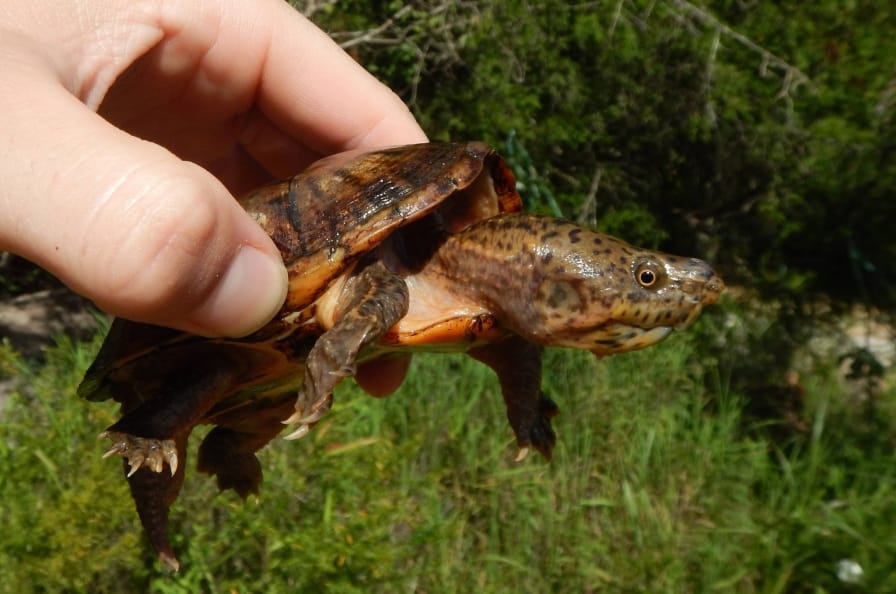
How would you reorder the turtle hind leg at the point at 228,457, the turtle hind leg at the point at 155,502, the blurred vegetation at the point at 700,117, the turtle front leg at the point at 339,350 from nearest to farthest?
the turtle front leg at the point at 339,350, the turtle hind leg at the point at 155,502, the turtle hind leg at the point at 228,457, the blurred vegetation at the point at 700,117

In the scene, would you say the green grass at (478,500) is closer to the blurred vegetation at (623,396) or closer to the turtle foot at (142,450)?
the blurred vegetation at (623,396)

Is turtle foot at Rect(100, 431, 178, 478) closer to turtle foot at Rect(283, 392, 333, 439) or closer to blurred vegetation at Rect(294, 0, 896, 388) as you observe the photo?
turtle foot at Rect(283, 392, 333, 439)

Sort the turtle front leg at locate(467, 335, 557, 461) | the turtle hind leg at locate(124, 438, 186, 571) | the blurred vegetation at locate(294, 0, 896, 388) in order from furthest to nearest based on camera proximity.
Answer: the blurred vegetation at locate(294, 0, 896, 388) → the turtle front leg at locate(467, 335, 557, 461) → the turtle hind leg at locate(124, 438, 186, 571)

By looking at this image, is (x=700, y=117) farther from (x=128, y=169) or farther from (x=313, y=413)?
(x=128, y=169)

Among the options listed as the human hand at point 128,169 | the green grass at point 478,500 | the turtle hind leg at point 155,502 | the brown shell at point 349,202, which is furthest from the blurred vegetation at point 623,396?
the human hand at point 128,169

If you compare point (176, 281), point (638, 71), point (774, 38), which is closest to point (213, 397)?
point (176, 281)

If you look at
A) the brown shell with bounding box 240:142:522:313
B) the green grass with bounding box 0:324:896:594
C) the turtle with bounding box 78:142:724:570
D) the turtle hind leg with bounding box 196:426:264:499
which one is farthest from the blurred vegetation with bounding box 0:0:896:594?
the brown shell with bounding box 240:142:522:313
